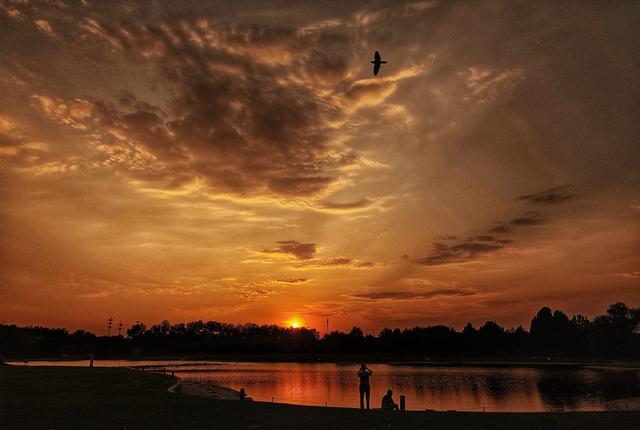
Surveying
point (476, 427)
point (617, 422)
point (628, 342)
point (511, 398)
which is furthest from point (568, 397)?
point (628, 342)

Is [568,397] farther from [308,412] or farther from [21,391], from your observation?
[21,391]

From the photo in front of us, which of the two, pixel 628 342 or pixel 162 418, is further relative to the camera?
pixel 628 342

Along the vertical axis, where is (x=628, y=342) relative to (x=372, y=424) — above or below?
above

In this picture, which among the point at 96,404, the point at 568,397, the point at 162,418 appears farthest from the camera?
the point at 568,397

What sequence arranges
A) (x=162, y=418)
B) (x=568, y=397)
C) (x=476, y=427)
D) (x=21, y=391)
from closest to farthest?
(x=476, y=427) → (x=162, y=418) → (x=21, y=391) → (x=568, y=397)

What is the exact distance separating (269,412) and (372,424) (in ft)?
23.5

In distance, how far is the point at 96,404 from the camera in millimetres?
32094

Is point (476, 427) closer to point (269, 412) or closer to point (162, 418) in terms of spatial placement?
point (269, 412)

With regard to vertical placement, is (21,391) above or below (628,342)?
below

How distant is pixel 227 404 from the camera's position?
32.8 metres

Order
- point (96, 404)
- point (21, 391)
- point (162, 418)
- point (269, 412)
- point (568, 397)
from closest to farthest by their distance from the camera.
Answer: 1. point (162, 418)
2. point (269, 412)
3. point (96, 404)
4. point (21, 391)
5. point (568, 397)

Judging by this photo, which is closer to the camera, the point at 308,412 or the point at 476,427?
the point at 476,427

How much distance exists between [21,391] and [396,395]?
49812 mm

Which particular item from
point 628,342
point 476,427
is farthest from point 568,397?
point 628,342
